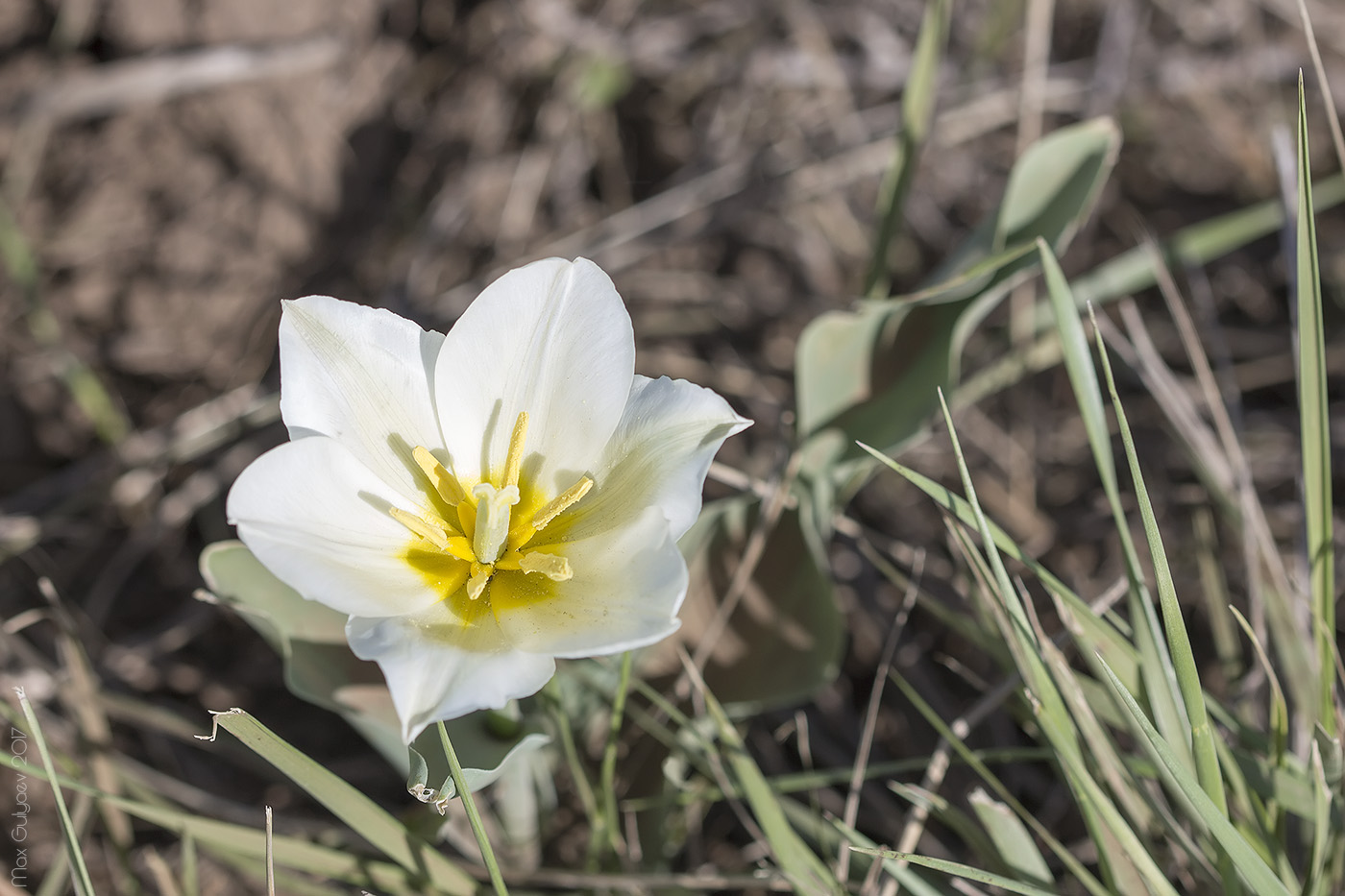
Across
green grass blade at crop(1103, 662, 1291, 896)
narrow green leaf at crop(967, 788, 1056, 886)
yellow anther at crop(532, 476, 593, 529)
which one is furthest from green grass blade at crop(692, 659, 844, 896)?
green grass blade at crop(1103, 662, 1291, 896)

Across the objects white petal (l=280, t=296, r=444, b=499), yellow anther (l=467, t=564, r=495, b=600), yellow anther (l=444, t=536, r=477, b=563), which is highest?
white petal (l=280, t=296, r=444, b=499)

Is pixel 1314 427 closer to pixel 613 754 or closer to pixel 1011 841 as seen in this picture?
pixel 1011 841

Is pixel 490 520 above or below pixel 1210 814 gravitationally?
above

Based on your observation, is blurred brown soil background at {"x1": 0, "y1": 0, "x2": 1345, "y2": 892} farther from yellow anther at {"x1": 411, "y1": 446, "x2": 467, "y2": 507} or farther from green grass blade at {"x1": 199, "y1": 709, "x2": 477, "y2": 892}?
yellow anther at {"x1": 411, "y1": 446, "x2": 467, "y2": 507}

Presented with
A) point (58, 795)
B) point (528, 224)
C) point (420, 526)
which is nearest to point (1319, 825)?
point (420, 526)

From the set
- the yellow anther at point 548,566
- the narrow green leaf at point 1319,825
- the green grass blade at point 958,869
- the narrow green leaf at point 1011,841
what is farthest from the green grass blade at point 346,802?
the narrow green leaf at point 1319,825

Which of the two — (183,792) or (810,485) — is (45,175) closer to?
(183,792)

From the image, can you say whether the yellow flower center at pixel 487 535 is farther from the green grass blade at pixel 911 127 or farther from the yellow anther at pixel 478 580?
the green grass blade at pixel 911 127
